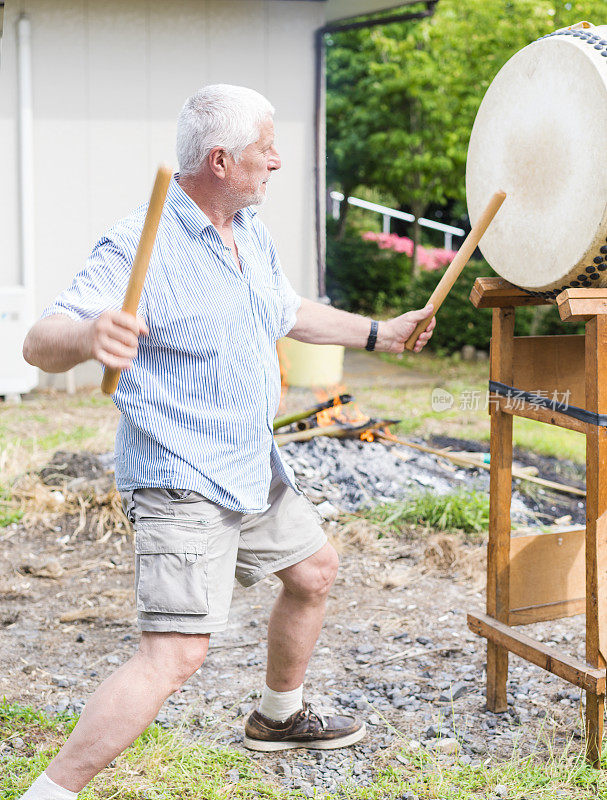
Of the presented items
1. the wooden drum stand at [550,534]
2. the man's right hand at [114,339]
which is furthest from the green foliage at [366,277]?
the man's right hand at [114,339]

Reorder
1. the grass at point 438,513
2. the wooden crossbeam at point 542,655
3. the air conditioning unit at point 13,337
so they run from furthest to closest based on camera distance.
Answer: the air conditioning unit at point 13,337
the grass at point 438,513
the wooden crossbeam at point 542,655

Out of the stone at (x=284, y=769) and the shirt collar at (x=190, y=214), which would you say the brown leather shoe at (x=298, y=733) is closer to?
the stone at (x=284, y=769)

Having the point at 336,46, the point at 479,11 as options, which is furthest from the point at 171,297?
the point at 336,46

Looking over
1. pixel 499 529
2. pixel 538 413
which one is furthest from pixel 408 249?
pixel 538 413

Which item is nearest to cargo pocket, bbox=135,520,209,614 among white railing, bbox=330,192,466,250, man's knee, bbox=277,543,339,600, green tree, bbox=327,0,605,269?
man's knee, bbox=277,543,339,600

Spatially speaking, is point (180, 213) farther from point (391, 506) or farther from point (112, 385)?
point (391, 506)

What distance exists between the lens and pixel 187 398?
2.43 m

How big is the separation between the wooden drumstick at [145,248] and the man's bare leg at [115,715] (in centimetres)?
73

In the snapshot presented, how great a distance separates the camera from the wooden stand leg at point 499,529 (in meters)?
3.19

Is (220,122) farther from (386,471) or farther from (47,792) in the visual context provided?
(386,471)

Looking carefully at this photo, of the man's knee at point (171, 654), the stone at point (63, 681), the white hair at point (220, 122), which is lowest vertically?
the stone at point (63, 681)

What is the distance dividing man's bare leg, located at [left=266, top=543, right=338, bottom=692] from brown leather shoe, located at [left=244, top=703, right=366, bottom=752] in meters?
0.11

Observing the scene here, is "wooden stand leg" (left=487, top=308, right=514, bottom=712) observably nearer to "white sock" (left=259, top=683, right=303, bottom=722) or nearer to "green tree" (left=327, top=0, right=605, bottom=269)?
"white sock" (left=259, top=683, right=303, bottom=722)

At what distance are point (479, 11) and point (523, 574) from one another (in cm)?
1004
